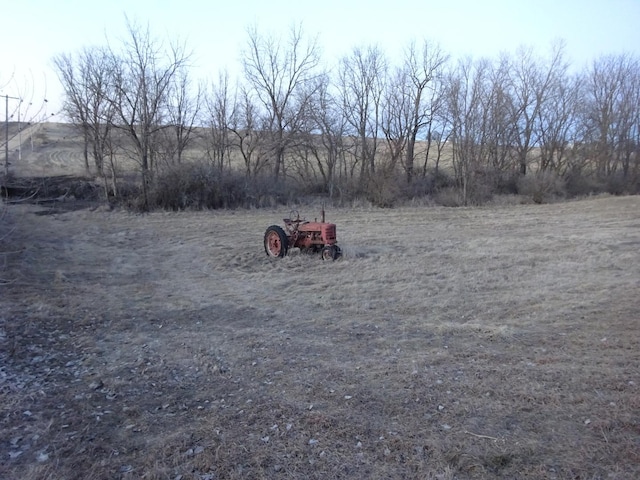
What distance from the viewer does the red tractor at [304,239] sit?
10.8 meters

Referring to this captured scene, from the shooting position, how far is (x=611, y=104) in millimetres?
36375

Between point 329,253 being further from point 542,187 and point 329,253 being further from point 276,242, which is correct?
point 542,187

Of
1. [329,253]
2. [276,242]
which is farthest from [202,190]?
[329,253]

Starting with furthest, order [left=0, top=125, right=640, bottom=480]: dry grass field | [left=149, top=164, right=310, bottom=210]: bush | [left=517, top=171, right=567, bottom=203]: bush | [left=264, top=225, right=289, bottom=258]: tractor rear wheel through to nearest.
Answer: [left=517, top=171, right=567, bottom=203]: bush < [left=149, top=164, right=310, bottom=210]: bush < [left=264, top=225, right=289, bottom=258]: tractor rear wheel < [left=0, top=125, right=640, bottom=480]: dry grass field

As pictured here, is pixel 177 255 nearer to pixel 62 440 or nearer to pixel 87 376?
pixel 87 376

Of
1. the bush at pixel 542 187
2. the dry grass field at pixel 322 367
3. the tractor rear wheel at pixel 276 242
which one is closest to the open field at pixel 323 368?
the dry grass field at pixel 322 367

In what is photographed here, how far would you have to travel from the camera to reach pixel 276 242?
11.3 metres

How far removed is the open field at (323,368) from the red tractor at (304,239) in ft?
1.44

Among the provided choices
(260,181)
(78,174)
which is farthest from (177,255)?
(78,174)

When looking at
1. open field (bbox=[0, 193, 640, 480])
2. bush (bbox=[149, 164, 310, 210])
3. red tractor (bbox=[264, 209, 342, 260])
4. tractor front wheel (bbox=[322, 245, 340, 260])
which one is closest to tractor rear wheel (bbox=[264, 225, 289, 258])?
red tractor (bbox=[264, 209, 342, 260])

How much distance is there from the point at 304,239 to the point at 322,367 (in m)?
6.45

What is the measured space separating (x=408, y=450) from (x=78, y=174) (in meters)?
28.9

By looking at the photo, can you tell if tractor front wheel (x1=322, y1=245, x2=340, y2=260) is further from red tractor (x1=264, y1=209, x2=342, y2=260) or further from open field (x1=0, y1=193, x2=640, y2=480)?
open field (x1=0, y1=193, x2=640, y2=480)

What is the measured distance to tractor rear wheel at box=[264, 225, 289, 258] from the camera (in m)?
11.0
